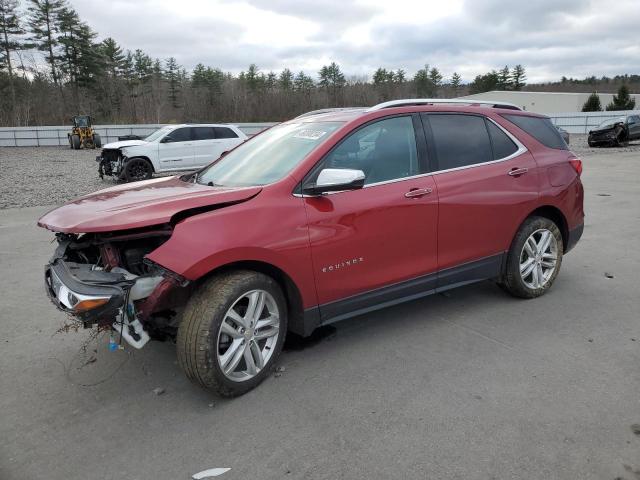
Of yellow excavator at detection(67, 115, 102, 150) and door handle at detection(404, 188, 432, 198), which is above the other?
yellow excavator at detection(67, 115, 102, 150)

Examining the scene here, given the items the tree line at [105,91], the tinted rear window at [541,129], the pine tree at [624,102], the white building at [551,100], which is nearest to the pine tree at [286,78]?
the tree line at [105,91]

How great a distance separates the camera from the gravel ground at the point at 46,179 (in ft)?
39.1

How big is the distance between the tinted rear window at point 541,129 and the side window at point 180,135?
1289 cm

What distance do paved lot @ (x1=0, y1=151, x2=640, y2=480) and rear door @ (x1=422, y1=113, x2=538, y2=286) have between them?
55 cm

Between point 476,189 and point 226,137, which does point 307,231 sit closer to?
point 476,189

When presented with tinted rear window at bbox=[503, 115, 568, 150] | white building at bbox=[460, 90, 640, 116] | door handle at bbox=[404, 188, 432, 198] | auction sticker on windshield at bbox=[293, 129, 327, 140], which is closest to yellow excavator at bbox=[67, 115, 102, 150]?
auction sticker on windshield at bbox=[293, 129, 327, 140]

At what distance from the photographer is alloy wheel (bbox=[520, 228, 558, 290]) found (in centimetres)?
454

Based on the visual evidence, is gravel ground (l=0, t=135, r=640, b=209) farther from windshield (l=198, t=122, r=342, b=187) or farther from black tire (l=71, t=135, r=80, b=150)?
windshield (l=198, t=122, r=342, b=187)

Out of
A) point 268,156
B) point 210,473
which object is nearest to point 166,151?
point 268,156

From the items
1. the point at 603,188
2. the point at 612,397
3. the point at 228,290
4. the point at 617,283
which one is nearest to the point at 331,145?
the point at 228,290

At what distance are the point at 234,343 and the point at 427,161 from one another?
2.03m

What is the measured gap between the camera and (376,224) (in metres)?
3.48

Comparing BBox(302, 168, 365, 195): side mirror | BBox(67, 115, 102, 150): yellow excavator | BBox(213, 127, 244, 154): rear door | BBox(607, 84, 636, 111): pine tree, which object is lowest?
BBox(302, 168, 365, 195): side mirror

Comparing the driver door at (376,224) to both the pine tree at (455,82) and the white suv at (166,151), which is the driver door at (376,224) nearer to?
the white suv at (166,151)
